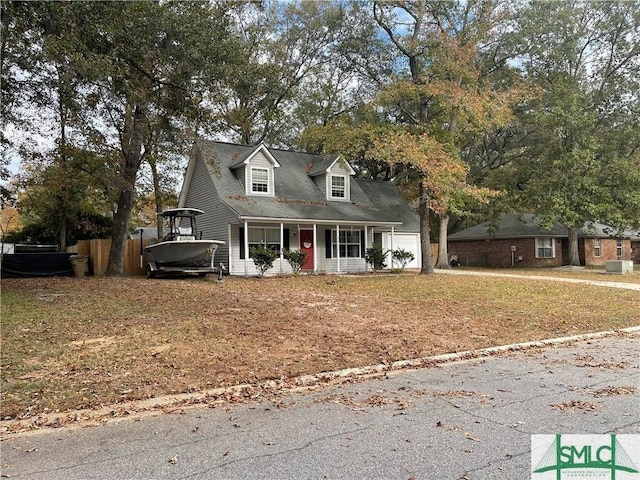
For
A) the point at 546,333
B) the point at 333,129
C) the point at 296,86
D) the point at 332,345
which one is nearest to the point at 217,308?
the point at 332,345

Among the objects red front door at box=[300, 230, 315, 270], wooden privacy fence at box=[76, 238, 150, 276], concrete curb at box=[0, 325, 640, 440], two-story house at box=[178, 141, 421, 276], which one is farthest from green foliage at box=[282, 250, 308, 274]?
concrete curb at box=[0, 325, 640, 440]

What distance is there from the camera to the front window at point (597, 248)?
32750 millimetres

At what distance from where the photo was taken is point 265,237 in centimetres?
2141

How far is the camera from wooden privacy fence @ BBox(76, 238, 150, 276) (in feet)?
64.8

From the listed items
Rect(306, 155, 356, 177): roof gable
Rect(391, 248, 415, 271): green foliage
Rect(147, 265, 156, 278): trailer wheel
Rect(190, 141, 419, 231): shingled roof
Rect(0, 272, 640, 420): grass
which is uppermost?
Rect(306, 155, 356, 177): roof gable

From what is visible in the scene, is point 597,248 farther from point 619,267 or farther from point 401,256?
point 401,256

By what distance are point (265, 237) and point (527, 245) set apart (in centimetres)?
1841

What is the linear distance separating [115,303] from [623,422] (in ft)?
31.6

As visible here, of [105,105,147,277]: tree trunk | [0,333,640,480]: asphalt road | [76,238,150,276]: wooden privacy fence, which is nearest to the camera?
[0,333,640,480]: asphalt road

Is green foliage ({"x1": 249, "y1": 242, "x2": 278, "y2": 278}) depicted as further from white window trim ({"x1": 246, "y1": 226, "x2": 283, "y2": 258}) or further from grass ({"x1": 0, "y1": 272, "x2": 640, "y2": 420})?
grass ({"x1": 0, "y1": 272, "x2": 640, "y2": 420})

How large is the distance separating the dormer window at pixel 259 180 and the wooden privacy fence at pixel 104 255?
5439mm

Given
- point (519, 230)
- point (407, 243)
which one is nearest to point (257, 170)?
point (407, 243)

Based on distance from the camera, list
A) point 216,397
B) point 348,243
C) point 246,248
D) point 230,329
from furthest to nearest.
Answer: point 348,243, point 246,248, point 230,329, point 216,397

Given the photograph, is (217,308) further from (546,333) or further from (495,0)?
(495,0)
